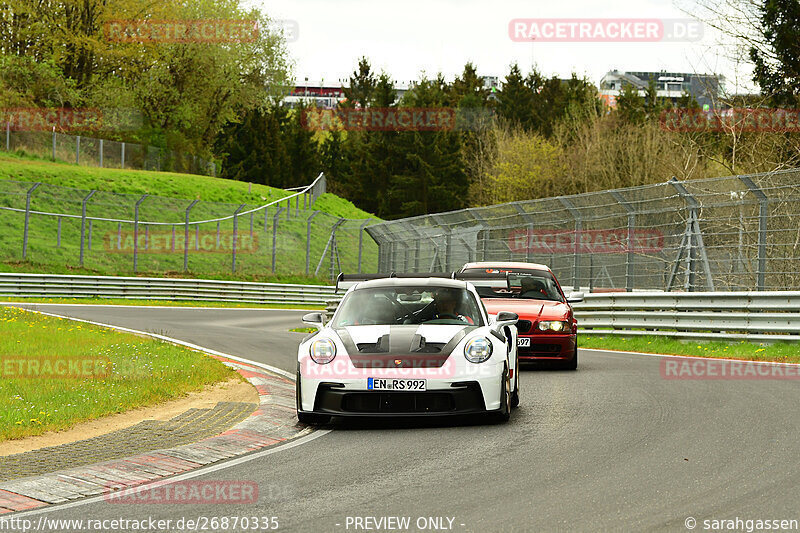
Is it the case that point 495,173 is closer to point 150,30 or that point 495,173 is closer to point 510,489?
point 150,30

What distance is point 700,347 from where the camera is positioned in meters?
17.8

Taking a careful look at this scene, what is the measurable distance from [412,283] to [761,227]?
9392mm

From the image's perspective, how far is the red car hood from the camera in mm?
14242

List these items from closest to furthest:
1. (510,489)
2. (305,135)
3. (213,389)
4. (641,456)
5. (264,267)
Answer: (510,489) < (641,456) < (213,389) < (264,267) < (305,135)

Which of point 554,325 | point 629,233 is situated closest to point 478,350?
point 554,325

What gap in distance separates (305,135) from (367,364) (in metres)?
83.1

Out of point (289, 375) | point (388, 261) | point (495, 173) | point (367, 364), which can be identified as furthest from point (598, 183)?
point (367, 364)

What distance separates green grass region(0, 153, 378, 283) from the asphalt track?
28855mm

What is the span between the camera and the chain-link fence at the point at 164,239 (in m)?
40.9

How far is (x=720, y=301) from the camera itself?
58.7 feet

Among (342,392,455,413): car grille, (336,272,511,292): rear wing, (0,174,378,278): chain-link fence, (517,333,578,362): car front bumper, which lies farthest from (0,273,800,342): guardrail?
(0,174,378,278): chain-link fence

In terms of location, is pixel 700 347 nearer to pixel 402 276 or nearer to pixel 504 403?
pixel 402 276

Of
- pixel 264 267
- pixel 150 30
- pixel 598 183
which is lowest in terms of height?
pixel 264 267

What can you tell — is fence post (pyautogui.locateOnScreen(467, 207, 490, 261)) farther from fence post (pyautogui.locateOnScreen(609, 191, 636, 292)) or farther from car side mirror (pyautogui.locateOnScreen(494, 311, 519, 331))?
car side mirror (pyautogui.locateOnScreen(494, 311, 519, 331))
